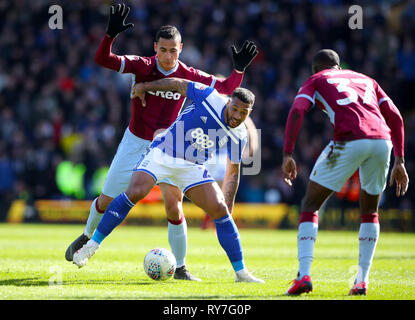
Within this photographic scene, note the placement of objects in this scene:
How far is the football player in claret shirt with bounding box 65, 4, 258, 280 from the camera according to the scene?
25.2 ft

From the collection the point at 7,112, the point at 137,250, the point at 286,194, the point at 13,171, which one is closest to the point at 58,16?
the point at 7,112

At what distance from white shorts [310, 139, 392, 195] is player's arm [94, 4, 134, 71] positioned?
8.26ft

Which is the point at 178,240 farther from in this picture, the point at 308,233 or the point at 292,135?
the point at 292,135

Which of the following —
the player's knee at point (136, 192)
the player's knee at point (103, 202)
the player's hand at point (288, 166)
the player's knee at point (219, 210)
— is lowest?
the player's knee at point (103, 202)

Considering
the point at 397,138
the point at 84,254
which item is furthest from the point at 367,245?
the point at 84,254

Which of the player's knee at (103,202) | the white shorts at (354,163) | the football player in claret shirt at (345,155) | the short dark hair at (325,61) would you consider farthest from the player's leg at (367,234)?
the player's knee at (103,202)

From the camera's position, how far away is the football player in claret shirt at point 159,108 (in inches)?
302

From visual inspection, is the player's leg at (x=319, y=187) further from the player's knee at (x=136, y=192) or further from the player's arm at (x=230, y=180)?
the player's knee at (x=136, y=192)

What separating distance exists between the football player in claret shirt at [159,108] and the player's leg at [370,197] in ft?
6.60

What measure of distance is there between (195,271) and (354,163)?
2.96m

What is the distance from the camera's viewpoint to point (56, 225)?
18.7 meters

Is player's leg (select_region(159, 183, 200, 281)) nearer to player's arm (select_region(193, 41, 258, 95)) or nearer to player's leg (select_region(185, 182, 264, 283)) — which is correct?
player's leg (select_region(185, 182, 264, 283))
